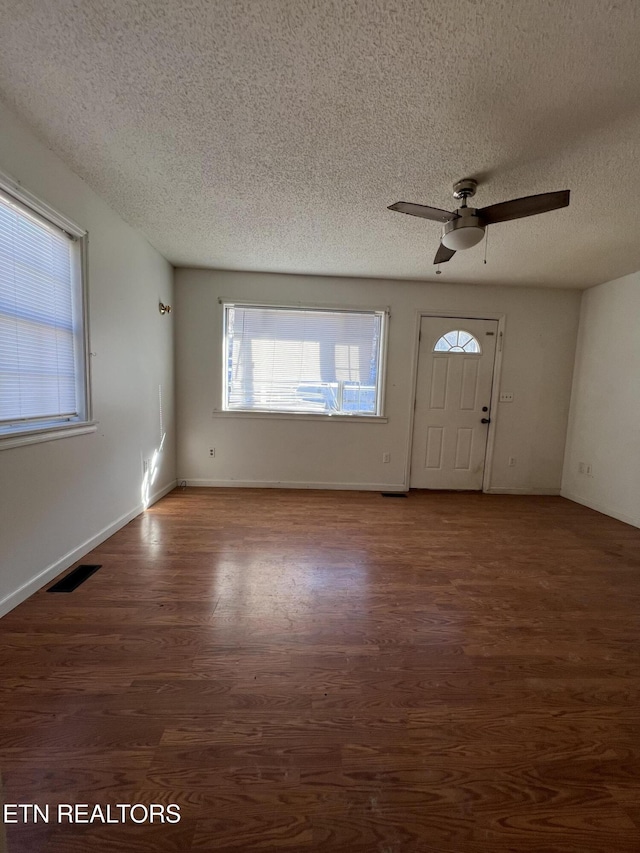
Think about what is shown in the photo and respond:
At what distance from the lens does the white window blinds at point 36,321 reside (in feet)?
5.68

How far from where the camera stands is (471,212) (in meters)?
1.97

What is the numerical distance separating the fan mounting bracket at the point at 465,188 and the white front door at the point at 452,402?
76.0 inches

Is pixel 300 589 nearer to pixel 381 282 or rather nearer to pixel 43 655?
pixel 43 655

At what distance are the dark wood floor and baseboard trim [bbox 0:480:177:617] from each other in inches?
3.0

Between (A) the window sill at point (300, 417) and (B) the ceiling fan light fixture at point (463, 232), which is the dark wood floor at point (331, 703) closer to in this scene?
(A) the window sill at point (300, 417)

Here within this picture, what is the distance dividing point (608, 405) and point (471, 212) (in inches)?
120

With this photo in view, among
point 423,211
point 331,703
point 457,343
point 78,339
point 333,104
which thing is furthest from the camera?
point 457,343

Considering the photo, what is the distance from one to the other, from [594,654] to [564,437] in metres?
3.35

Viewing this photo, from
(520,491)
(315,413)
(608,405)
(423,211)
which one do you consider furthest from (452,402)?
(423,211)

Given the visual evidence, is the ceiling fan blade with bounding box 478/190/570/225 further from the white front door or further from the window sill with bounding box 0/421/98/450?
the window sill with bounding box 0/421/98/450

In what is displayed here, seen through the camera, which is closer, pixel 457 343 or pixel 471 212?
pixel 471 212

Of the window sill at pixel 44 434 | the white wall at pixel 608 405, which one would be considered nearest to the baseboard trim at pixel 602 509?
the white wall at pixel 608 405

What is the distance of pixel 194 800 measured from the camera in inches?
37.4

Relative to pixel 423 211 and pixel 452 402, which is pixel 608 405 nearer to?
pixel 452 402
